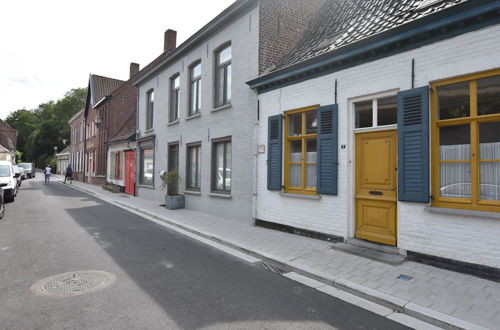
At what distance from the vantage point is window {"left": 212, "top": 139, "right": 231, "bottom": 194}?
10.8m

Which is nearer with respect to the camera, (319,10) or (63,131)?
Result: (319,10)

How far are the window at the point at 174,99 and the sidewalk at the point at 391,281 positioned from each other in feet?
26.9

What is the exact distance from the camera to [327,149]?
23.5 ft

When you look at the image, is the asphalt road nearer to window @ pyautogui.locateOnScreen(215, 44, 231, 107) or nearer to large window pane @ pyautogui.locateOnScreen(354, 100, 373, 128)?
large window pane @ pyautogui.locateOnScreen(354, 100, 373, 128)

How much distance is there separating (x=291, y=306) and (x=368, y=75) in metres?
4.76

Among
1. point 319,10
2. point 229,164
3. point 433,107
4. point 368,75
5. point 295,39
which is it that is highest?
point 319,10

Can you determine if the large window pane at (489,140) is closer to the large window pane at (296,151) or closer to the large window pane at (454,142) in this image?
the large window pane at (454,142)

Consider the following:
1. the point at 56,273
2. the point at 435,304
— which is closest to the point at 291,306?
the point at 435,304

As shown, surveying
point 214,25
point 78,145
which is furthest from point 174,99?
point 78,145

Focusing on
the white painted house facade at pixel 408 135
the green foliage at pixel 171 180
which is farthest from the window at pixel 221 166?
the white painted house facade at pixel 408 135

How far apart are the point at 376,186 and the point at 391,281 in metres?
2.16

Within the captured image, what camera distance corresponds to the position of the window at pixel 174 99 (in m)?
14.5

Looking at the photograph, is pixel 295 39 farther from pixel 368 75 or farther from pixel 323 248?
pixel 323 248

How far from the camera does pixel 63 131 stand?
65188 mm
